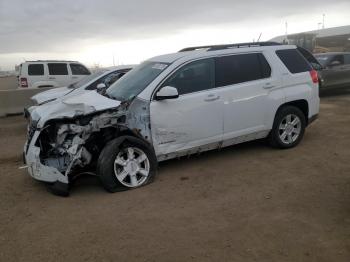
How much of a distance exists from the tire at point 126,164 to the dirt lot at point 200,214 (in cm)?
15

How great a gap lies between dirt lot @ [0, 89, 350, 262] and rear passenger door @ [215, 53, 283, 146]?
592 millimetres

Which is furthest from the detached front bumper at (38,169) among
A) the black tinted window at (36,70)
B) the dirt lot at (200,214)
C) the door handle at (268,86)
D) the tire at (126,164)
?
the black tinted window at (36,70)

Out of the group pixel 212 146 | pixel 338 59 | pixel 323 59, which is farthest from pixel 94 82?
pixel 338 59

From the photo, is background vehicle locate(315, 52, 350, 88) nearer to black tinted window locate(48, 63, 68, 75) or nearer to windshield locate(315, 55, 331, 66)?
windshield locate(315, 55, 331, 66)

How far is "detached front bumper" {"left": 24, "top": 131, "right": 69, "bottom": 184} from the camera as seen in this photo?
516cm

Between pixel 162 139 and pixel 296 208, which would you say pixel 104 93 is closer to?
pixel 162 139

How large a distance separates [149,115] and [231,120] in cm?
142

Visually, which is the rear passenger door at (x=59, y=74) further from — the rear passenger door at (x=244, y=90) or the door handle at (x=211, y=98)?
the door handle at (x=211, y=98)

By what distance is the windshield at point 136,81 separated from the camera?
19.4 ft

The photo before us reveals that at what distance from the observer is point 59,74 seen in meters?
15.5

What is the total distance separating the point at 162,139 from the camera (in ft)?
18.9

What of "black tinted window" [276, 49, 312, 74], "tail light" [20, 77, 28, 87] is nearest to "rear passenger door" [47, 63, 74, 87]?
"tail light" [20, 77, 28, 87]

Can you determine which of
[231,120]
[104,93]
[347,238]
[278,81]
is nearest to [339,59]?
[278,81]

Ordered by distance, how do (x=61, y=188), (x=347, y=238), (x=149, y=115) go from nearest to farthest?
(x=347, y=238), (x=61, y=188), (x=149, y=115)
